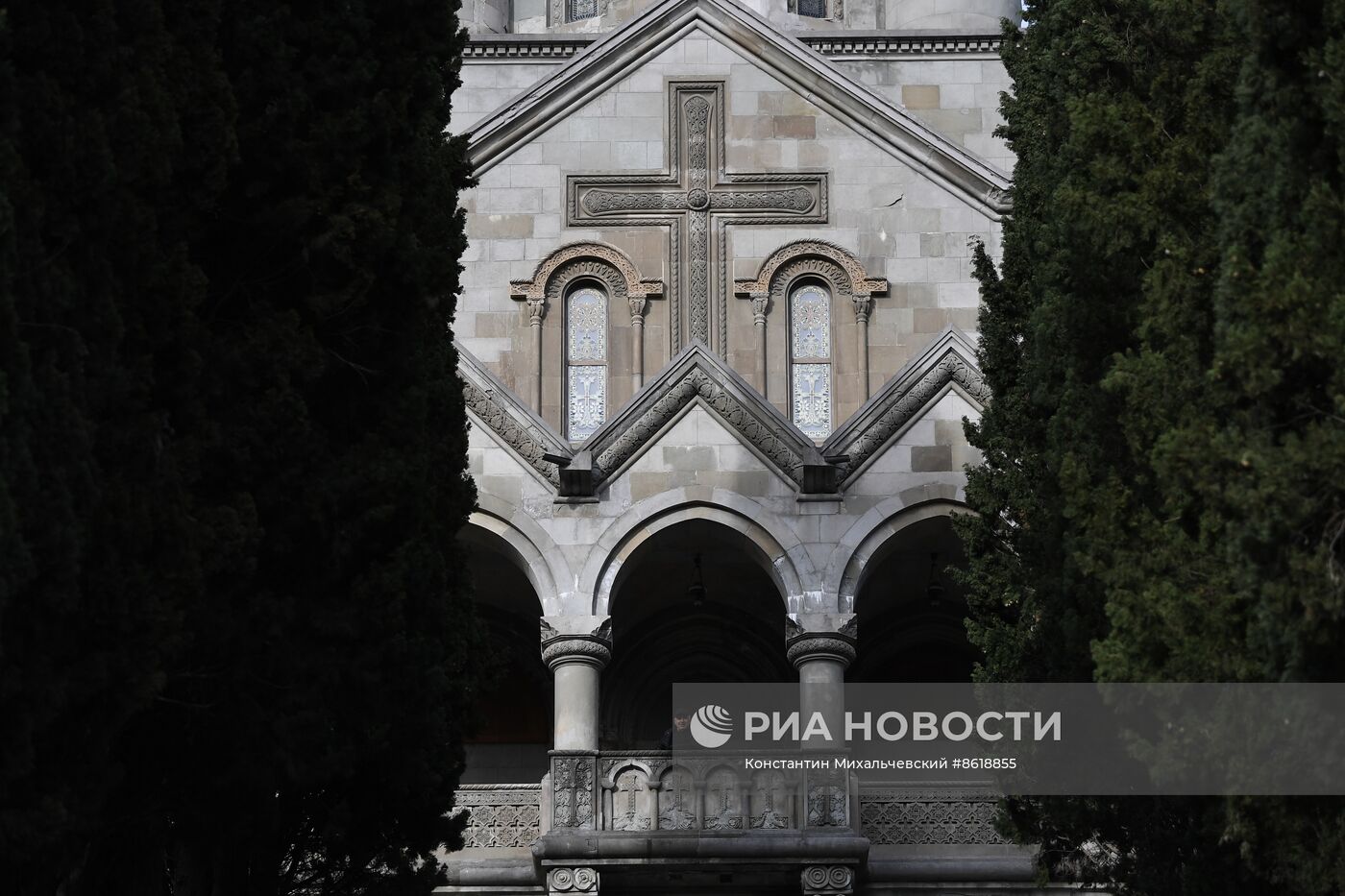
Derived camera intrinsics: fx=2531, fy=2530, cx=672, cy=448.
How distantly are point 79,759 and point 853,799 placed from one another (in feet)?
33.7

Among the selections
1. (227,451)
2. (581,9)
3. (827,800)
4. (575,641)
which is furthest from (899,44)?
(227,451)

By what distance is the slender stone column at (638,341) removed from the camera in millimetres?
27516

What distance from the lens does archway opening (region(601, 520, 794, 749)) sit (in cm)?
2717

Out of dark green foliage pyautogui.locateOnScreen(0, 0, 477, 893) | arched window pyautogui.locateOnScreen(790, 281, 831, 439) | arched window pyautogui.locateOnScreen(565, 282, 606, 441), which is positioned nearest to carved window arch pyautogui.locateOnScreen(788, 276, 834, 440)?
arched window pyautogui.locateOnScreen(790, 281, 831, 439)

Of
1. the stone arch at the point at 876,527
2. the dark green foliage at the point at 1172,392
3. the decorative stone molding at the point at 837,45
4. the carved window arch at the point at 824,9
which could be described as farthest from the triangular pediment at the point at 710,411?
the carved window arch at the point at 824,9

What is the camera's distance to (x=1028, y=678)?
19.2 metres

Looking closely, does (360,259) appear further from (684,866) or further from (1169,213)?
(684,866)

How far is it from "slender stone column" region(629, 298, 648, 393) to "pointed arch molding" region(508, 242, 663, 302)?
92mm

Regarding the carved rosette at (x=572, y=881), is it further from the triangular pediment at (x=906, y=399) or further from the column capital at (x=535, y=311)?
the column capital at (x=535, y=311)

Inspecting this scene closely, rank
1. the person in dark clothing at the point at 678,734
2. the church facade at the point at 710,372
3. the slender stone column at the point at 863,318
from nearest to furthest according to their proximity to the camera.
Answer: the church facade at the point at 710,372 < the person in dark clothing at the point at 678,734 < the slender stone column at the point at 863,318

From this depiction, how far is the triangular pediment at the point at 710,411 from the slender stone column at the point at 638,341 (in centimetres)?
254

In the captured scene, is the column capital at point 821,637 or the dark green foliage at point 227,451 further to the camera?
the column capital at point 821,637

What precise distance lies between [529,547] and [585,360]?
3805 millimetres

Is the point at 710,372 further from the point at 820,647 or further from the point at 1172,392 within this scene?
the point at 1172,392
